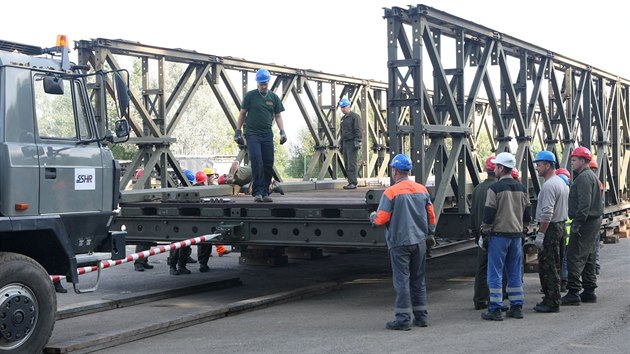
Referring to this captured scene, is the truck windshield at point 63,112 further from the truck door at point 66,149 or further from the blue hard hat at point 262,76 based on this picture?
the blue hard hat at point 262,76

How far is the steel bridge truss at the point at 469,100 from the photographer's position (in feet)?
31.3

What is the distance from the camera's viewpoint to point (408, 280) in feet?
26.5

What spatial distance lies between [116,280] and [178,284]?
1.08m

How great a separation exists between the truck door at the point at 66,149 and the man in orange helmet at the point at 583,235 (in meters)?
5.56

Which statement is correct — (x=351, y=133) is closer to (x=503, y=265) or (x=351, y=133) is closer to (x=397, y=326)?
(x=503, y=265)

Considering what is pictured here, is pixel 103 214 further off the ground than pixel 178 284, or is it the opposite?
pixel 103 214

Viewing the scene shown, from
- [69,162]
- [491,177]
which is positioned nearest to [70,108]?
[69,162]

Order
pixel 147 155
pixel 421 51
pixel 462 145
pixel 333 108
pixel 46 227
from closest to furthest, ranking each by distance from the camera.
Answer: pixel 46 227, pixel 421 51, pixel 462 145, pixel 147 155, pixel 333 108

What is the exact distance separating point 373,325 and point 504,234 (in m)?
1.73

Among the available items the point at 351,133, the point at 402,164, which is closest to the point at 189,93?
the point at 351,133

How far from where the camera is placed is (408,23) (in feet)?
32.1

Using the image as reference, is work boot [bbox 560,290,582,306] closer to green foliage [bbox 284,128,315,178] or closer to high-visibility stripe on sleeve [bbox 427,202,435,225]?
high-visibility stripe on sleeve [bbox 427,202,435,225]

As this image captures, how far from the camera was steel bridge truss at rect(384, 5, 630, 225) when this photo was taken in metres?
9.55

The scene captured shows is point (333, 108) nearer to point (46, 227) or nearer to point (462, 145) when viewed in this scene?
point (462, 145)
